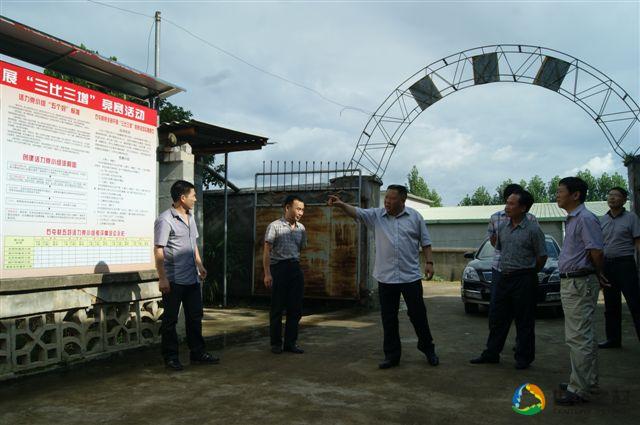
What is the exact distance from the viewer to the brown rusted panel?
941cm

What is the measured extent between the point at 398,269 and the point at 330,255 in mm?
4498

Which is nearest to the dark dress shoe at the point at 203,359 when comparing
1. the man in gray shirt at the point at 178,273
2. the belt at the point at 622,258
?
the man in gray shirt at the point at 178,273

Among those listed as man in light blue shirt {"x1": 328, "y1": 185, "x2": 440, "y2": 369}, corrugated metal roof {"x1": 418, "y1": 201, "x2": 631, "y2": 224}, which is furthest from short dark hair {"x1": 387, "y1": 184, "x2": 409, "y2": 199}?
corrugated metal roof {"x1": 418, "y1": 201, "x2": 631, "y2": 224}

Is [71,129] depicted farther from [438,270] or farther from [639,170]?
[438,270]

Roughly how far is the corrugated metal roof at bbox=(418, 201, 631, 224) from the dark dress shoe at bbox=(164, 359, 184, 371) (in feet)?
63.5

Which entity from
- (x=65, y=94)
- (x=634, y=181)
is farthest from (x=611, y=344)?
(x=65, y=94)

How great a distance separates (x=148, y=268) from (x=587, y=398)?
15.0ft

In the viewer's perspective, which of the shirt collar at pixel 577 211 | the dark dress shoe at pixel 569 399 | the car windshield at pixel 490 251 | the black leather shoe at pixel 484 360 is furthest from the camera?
the car windshield at pixel 490 251

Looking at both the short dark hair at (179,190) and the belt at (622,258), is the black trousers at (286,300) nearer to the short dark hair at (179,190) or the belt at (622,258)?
the short dark hair at (179,190)

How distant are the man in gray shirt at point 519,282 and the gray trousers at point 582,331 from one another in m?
1.11

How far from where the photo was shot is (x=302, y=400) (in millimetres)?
4000

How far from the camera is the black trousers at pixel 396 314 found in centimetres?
508

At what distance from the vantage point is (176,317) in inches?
202

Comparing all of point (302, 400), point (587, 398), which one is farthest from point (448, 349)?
point (302, 400)
